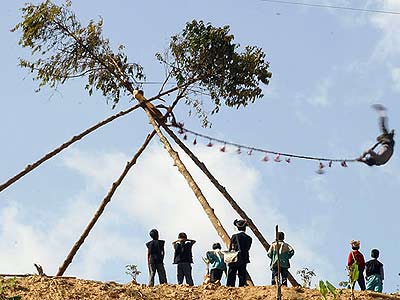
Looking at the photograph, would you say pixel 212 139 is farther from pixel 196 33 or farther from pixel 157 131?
pixel 196 33

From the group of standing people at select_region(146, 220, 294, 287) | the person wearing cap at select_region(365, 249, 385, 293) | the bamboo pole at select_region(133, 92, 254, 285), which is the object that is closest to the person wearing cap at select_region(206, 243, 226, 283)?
the group of standing people at select_region(146, 220, 294, 287)

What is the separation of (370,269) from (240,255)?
8.20ft

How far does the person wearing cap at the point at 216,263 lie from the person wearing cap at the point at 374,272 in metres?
2.65

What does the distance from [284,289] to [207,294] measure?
4.31 ft

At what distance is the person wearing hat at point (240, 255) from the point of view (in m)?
15.5

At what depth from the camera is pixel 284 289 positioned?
14.9 meters

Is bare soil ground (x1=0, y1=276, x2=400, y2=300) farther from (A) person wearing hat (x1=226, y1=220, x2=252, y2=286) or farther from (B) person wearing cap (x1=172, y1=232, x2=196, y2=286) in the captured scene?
(B) person wearing cap (x1=172, y1=232, x2=196, y2=286)

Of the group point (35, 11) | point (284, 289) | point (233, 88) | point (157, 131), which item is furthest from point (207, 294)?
point (35, 11)

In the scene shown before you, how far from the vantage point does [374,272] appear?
52.7ft

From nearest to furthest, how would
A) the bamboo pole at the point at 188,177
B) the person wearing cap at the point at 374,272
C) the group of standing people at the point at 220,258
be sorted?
1. the group of standing people at the point at 220,258
2. the person wearing cap at the point at 374,272
3. the bamboo pole at the point at 188,177

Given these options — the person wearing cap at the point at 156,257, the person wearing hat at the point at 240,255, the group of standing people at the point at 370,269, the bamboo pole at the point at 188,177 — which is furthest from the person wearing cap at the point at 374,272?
the person wearing cap at the point at 156,257

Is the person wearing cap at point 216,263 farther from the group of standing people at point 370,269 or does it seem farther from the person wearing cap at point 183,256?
the group of standing people at point 370,269

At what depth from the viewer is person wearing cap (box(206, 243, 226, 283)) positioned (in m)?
15.9

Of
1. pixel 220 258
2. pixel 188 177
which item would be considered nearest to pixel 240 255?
pixel 220 258
